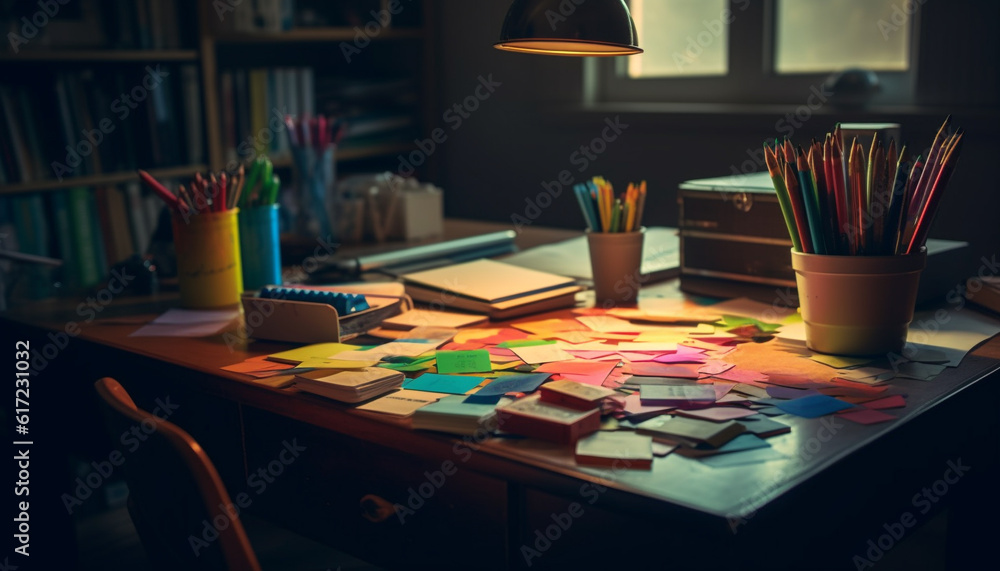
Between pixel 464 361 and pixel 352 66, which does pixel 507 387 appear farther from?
pixel 352 66

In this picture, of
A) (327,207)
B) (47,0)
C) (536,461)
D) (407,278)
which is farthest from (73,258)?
(536,461)

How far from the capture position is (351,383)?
3.21 feet

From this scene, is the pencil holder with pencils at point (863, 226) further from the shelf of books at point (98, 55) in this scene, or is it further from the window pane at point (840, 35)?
the shelf of books at point (98, 55)

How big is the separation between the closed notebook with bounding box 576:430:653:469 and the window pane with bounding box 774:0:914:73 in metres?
1.79

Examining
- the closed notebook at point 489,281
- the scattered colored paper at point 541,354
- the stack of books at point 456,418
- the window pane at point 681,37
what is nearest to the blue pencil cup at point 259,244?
the closed notebook at point 489,281

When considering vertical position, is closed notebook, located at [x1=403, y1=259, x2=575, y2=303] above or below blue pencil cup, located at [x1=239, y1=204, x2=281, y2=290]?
below

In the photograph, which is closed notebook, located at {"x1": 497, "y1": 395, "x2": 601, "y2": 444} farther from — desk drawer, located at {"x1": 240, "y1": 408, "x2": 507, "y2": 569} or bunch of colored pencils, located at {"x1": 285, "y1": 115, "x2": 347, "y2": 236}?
bunch of colored pencils, located at {"x1": 285, "y1": 115, "x2": 347, "y2": 236}

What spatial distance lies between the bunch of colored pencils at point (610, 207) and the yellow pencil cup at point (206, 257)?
54 cm

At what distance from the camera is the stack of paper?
97 centimetres

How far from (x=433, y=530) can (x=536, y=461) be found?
0.19 metres

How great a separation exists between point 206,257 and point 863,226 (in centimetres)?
93

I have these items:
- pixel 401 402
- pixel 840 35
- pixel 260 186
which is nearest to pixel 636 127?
pixel 840 35

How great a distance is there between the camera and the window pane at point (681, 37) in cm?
260

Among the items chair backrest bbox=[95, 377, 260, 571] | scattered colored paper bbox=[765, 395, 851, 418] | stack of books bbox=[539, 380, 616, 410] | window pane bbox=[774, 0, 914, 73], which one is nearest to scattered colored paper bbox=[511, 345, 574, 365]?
stack of books bbox=[539, 380, 616, 410]
